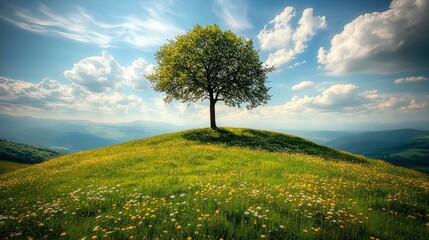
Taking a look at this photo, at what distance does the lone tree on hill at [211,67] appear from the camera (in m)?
35.2

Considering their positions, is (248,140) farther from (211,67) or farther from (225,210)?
(225,210)

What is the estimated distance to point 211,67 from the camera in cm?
3669

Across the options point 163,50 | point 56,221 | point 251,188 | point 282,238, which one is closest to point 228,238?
point 282,238

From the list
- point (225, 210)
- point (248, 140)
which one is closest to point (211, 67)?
point (248, 140)

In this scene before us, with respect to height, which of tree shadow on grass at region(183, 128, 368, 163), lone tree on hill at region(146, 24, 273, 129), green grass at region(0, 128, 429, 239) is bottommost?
green grass at region(0, 128, 429, 239)

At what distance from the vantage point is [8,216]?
8320 millimetres

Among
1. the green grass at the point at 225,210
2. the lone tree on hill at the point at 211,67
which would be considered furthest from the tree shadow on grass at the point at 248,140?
the green grass at the point at 225,210

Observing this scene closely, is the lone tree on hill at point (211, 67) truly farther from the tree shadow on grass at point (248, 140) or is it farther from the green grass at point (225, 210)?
the green grass at point (225, 210)

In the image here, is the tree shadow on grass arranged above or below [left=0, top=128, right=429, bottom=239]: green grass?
above

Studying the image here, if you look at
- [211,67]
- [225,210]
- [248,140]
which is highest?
[211,67]

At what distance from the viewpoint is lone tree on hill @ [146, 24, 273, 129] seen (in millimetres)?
35250

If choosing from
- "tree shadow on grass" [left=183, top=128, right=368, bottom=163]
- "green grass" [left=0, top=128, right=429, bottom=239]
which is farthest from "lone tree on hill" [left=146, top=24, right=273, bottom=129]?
"green grass" [left=0, top=128, right=429, bottom=239]

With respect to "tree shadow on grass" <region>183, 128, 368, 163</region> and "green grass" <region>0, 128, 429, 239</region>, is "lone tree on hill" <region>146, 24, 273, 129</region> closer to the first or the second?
"tree shadow on grass" <region>183, 128, 368, 163</region>

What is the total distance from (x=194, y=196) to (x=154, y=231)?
9.83 feet
